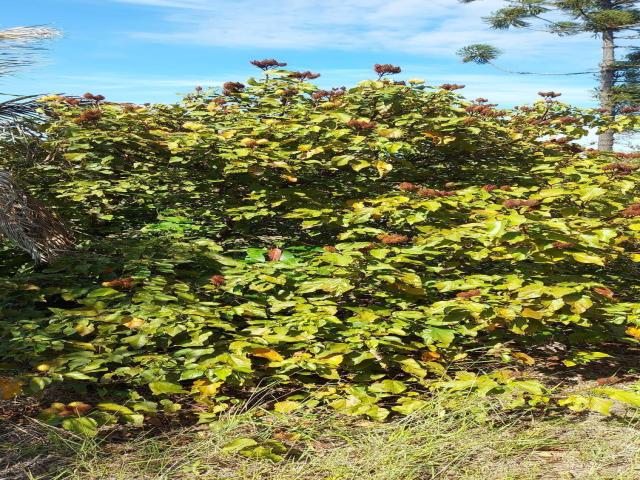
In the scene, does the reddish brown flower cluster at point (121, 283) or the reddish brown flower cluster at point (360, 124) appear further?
the reddish brown flower cluster at point (360, 124)

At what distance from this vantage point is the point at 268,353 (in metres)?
3.89

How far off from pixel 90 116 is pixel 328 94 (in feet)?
8.22

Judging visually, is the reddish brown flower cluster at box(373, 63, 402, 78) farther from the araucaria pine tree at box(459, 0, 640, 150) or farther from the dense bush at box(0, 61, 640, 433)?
the araucaria pine tree at box(459, 0, 640, 150)

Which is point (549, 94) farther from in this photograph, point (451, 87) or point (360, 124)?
point (360, 124)

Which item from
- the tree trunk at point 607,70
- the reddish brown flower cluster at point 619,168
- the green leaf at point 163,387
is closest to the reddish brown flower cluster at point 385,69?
the reddish brown flower cluster at point 619,168

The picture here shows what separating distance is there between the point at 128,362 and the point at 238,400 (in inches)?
30.8

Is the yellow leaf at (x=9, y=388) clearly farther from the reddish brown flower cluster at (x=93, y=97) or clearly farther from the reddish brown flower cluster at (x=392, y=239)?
the reddish brown flower cluster at (x=93, y=97)

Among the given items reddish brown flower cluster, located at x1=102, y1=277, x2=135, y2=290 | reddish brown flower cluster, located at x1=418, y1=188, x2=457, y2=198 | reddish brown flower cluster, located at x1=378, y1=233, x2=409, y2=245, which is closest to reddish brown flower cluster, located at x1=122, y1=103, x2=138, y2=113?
reddish brown flower cluster, located at x1=102, y1=277, x2=135, y2=290

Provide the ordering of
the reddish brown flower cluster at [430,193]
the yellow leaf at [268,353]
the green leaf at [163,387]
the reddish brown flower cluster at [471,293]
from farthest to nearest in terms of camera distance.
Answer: the reddish brown flower cluster at [430,193]
the reddish brown flower cluster at [471,293]
the yellow leaf at [268,353]
the green leaf at [163,387]

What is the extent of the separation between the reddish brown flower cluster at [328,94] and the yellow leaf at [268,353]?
325 cm

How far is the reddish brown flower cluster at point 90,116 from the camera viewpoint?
541cm

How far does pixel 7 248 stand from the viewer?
5477 mm

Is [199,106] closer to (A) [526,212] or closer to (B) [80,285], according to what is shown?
(B) [80,285]

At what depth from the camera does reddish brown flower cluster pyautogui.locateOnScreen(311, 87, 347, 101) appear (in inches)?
252
